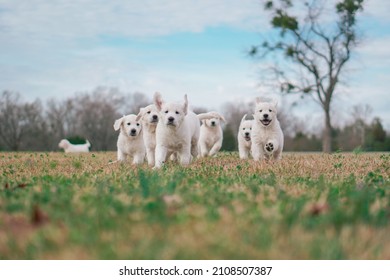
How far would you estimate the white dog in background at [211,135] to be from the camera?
1493cm

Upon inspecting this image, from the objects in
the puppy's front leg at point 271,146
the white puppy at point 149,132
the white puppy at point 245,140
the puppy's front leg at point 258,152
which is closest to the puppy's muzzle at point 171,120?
the white puppy at point 149,132

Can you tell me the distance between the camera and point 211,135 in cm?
1502

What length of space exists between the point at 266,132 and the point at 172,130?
2.28 metres

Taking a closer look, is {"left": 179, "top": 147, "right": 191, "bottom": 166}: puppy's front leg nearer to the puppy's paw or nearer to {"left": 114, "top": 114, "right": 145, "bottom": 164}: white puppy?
{"left": 114, "top": 114, "right": 145, "bottom": 164}: white puppy

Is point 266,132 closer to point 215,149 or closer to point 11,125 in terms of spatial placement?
point 215,149

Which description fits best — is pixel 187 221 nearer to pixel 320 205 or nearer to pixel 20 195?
pixel 320 205

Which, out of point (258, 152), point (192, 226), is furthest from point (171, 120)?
point (192, 226)

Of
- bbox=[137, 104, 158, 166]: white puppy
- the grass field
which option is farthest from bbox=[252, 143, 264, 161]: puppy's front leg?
the grass field

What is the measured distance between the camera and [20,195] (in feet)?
16.8

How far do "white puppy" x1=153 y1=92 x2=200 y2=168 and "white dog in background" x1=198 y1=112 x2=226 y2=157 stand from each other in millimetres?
4605

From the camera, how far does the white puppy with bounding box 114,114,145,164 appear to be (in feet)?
38.1

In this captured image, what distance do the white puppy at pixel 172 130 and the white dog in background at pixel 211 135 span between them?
4.60 metres

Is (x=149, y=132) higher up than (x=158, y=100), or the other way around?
(x=158, y=100)
